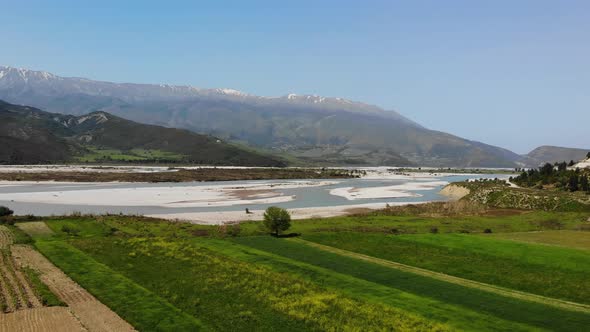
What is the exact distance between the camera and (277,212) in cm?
6406

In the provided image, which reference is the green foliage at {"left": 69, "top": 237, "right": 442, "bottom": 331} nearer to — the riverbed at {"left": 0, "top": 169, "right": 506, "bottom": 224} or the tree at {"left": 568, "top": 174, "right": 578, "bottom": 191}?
the riverbed at {"left": 0, "top": 169, "right": 506, "bottom": 224}

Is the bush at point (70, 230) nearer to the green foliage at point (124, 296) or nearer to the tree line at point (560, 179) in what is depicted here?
the green foliage at point (124, 296)

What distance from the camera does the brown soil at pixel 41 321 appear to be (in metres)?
27.6

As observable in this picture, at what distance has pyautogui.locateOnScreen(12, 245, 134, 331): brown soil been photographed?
94.8ft

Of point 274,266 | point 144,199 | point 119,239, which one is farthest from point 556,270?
point 144,199

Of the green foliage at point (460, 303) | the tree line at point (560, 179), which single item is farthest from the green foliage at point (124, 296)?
the tree line at point (560, 179)

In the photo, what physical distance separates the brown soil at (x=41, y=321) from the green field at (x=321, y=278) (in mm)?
3192

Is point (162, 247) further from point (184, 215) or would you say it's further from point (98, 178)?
point (98, 178)

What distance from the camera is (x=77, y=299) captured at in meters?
33.7

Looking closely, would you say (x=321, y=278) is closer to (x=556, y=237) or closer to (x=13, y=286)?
(x=13, y=286)

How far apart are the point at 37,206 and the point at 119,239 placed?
154 feet

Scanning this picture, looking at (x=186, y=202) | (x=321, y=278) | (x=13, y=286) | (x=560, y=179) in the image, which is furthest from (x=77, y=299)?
(x=560, y=179)

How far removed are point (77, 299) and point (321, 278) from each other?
744 inches

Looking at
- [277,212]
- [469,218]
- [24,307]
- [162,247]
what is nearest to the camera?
[24,307]
